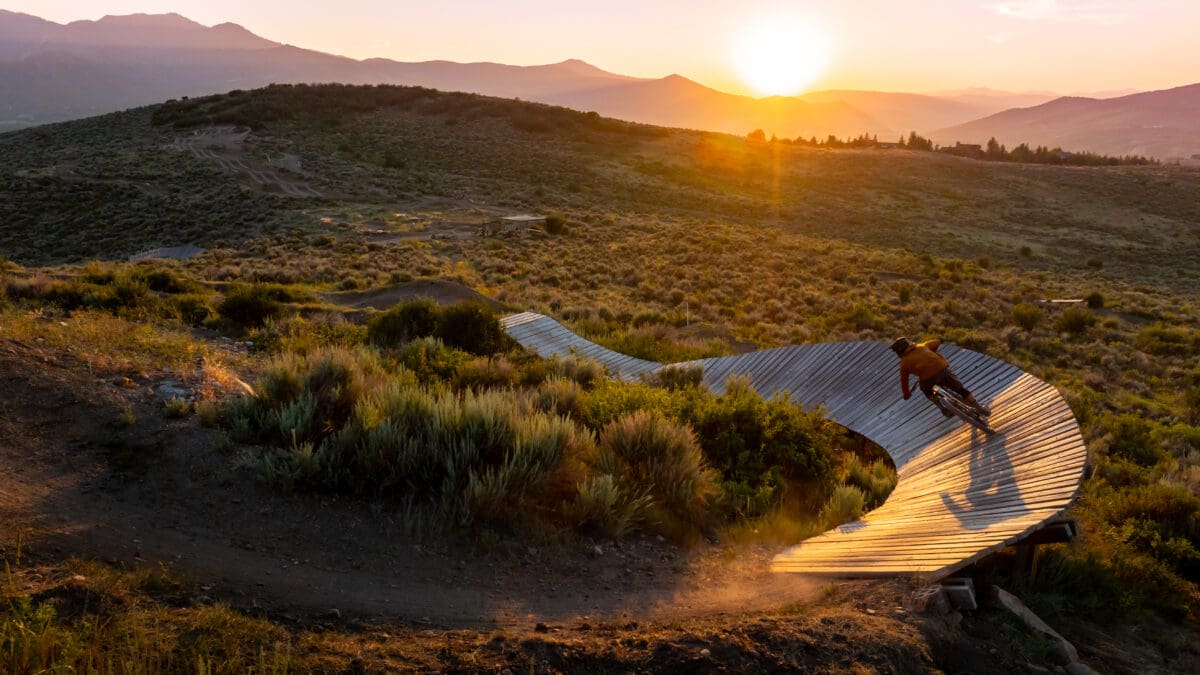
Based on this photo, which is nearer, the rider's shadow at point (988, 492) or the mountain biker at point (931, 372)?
the rider's shadow at point (988, 492)

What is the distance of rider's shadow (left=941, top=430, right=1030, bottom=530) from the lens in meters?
5.52

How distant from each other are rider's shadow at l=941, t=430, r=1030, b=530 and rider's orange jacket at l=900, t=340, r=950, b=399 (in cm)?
100

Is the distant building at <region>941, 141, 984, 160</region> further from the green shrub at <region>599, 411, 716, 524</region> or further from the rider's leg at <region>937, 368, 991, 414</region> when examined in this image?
the green shrub at <region>599, 411, 716, 524</region>

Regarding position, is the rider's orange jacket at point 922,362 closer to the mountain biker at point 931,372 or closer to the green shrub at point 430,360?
the mountain biker at point 931,372

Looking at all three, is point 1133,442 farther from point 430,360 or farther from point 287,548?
point 287,548

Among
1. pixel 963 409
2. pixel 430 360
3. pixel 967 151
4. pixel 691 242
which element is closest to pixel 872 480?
pixel 963 409

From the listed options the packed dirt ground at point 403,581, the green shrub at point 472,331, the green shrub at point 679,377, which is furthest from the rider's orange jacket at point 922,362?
the green shrub at point 472,331

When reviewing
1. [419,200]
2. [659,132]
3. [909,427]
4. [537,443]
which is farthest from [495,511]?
[659,132]

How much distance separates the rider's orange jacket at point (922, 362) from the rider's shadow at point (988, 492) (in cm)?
100

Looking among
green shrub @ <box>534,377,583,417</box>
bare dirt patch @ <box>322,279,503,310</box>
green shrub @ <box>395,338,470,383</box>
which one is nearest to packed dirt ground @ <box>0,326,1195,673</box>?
green shrub @ <box>534,377,583,417</box>

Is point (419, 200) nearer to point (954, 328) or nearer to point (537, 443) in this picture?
point (954, 328)

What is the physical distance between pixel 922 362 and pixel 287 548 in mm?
6979

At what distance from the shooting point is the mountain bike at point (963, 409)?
24.1 feet

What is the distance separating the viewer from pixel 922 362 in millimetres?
8078
